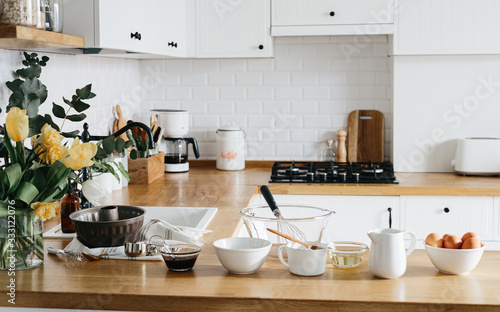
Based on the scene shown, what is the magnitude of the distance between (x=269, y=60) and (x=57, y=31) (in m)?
2.12

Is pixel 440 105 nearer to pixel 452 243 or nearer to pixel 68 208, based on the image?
pixel 452 243

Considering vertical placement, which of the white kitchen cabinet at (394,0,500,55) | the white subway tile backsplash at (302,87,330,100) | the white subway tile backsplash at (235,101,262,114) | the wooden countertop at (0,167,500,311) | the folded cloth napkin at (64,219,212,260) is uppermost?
the white kitchen cabinet at (394,0,500,55)

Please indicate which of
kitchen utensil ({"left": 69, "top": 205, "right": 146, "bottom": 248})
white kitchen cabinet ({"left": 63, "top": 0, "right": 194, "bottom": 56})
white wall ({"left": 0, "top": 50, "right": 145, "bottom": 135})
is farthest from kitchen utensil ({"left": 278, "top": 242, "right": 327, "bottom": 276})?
white wall ({"left": 0, "top": 50, "right": 145, "bottom": 135})

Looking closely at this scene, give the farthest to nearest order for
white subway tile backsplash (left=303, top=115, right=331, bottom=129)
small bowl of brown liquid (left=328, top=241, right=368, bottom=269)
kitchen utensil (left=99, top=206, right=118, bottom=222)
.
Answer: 1. white subway tile backsplash (left=303, top=115, right=331, bottom=129)
2. kitchen utensil (left=99, top=206, right=118, bottom=222)
3. small bowl of brown liquid (left=328, top=241, right=368, bottom=269)

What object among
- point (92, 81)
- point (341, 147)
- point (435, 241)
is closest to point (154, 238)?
point (435, 241)

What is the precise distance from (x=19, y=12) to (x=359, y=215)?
2142mm

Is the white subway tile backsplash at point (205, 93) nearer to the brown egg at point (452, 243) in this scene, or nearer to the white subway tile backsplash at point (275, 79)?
the white subway tile backsplash at point (275, 79)

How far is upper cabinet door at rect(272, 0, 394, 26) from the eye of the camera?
3.74m

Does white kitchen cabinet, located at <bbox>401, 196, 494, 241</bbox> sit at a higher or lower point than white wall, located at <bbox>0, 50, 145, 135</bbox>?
lower

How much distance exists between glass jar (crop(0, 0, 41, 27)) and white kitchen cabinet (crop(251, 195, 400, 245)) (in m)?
1.72

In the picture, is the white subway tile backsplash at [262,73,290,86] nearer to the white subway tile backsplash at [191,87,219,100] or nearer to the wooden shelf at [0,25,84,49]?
the white subway tile backsplash at [191,87,219,100]

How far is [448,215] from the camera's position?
11.2ft

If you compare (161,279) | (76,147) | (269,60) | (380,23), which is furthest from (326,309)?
(269,60)

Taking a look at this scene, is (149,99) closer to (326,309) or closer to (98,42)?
(98,42)
